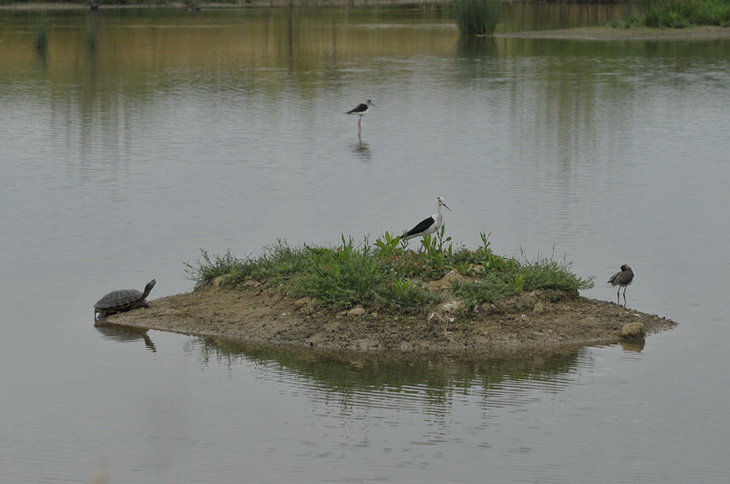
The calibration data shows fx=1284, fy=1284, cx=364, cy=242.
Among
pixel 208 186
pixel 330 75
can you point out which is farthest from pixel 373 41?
pixel 208 186

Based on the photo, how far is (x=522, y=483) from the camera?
840 centimetres

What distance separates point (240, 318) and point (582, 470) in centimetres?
440

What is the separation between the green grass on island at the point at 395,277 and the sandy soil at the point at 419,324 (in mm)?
95

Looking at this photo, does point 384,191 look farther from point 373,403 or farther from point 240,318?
point 373,403

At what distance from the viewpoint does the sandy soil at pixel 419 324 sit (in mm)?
11336

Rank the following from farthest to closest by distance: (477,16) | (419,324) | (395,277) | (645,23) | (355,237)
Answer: (645,23) < (477,16) < (355,237) < (395,277) < (419,324)

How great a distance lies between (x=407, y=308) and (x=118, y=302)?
3.00m

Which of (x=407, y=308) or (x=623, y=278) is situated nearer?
(x=407, y=308)

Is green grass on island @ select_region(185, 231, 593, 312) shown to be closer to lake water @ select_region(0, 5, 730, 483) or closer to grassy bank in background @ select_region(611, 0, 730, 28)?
lake water @ select_region(0, 5, 730, 483)

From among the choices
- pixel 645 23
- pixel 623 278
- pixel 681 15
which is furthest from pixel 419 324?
pixel 681 15

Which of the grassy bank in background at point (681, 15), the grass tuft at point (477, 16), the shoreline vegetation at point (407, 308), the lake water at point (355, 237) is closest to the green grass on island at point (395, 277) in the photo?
the shoreline vegetation at point (407, 308)

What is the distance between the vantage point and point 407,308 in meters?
11.5

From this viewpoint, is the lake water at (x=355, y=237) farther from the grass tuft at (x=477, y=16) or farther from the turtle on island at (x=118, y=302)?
the grass tuft at (x=477, y=16)

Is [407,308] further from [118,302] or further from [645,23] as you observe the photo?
[645,23]
